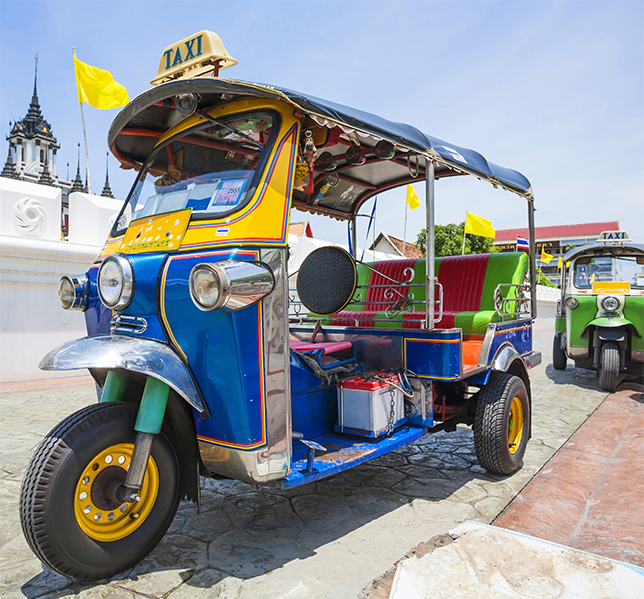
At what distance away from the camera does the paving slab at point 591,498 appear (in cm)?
318

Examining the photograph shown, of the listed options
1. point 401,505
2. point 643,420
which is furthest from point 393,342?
point 643,420

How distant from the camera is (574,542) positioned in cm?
317

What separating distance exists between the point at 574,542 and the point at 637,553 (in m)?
0.33

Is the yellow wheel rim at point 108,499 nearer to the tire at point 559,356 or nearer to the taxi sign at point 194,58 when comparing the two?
the taxi sign at point 194,58

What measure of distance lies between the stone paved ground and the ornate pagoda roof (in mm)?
72790

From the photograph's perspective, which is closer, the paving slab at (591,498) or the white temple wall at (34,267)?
the paving slab at (591,498)

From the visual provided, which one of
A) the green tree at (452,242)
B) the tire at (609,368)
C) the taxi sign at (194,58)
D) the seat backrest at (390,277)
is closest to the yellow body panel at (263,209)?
the taxi sign at (194,58)

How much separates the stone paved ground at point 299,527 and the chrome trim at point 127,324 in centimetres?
118

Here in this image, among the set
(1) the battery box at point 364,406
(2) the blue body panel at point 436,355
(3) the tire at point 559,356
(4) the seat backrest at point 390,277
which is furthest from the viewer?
(3) the tire at point 559,356

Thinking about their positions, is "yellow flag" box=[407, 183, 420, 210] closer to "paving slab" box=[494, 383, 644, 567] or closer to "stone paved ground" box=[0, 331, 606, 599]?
"paving slab" box=[494, 383, 644, 567]

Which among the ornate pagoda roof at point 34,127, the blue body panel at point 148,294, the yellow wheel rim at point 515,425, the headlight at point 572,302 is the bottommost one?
the yellow wheel rim at point 515,425

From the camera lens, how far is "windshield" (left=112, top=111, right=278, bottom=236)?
2801mm

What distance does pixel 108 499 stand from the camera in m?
2.41

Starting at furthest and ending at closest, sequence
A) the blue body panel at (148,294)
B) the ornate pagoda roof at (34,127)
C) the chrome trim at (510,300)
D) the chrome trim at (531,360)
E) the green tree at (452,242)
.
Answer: the ornate pagoda roof at (34,127) → the green tree at (452,242) → the chrome trim at (531,360) → the chrome trim at (510,300) → the blue body panel at (148,294)
